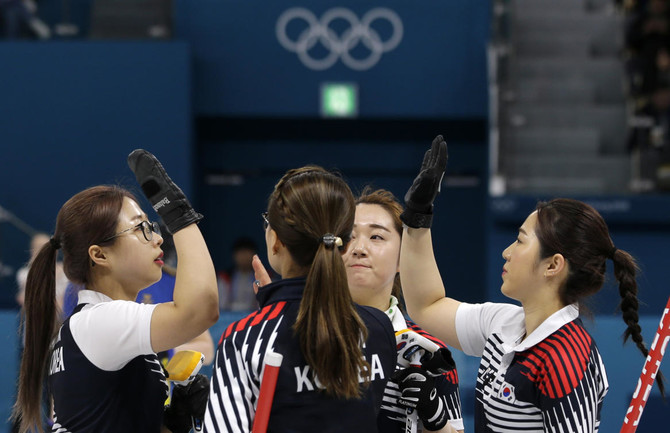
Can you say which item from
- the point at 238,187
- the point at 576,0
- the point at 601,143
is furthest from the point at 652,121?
the point at 238,187

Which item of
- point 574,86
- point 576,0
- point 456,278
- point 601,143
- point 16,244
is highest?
point 576,0

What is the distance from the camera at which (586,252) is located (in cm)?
267

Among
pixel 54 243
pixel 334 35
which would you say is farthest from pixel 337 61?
pixel 54 243

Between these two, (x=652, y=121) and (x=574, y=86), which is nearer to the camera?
(x=652, y=121)

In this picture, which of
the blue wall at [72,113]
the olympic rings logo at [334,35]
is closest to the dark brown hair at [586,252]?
the blue wall at [72,113]

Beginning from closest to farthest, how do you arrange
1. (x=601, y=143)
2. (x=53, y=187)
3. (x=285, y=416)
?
1. (x=285, y=416)
2. (x=53, y=187)
3. (x=601, y=143)

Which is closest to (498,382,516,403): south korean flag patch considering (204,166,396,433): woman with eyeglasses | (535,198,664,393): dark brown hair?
(535,198,664,393): dark brown hair

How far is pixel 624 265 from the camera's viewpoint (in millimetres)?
2672

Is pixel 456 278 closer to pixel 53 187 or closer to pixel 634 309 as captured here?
pixel 53 187

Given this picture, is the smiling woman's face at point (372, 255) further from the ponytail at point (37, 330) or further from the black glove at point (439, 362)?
the ponytail at point (37, 330)

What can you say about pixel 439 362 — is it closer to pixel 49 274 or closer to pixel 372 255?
pixel 372 255

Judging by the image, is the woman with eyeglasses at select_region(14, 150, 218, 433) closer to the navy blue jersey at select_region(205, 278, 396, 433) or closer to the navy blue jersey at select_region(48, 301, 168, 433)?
the navy blue jersey at select_region(48, 301, 168, 433)

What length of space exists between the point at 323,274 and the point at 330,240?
9 cm

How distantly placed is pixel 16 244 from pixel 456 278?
16.6ft
